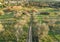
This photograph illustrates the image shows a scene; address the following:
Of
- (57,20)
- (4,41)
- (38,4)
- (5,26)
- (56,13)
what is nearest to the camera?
(4,41)

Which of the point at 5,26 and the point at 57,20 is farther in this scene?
the point at 57,20

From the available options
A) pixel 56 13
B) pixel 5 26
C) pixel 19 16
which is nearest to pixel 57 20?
pixel 56 13

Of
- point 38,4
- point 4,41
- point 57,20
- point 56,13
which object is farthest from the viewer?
point 38,4

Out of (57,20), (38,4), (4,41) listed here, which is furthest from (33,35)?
(38,4)

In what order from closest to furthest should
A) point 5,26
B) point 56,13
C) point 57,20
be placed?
1. point 5,26
2. point 57,20
3. point 56,13

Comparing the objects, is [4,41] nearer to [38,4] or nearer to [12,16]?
[12,16]

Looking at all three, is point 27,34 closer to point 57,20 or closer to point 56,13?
point 57,20

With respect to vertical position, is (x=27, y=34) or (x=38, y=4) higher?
(x=38, y=4)

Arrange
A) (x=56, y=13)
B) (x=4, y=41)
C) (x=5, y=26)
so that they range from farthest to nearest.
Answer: (x=56, y=13), (x=5, y=26), (x=4, y=41)

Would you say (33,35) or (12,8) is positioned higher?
(12,8)
